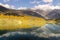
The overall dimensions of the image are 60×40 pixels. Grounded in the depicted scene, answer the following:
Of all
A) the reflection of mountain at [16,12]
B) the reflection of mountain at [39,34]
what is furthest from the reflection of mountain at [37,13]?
the reflection of mountain at [39,34]

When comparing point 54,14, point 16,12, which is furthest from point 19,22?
point 54,14

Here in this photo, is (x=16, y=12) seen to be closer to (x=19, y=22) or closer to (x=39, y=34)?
(x=19, y=22)

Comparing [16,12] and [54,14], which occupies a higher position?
[16,12]

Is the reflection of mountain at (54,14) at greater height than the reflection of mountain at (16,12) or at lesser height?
lesser

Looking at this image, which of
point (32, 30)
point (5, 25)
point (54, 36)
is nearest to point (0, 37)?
point (5, 25)

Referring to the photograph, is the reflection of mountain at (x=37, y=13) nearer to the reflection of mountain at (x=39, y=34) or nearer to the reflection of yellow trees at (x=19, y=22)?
the reflection of yellow trees at (x=19, y=22)

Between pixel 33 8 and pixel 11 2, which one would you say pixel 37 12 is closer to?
pixel 33 8

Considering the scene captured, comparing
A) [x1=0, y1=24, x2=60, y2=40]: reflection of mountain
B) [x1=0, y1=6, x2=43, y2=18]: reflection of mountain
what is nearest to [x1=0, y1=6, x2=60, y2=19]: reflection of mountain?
[x1=0, y1=6, x2=43, y2=18]: reflection of mountain

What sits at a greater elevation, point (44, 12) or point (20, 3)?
point (20, 3)
